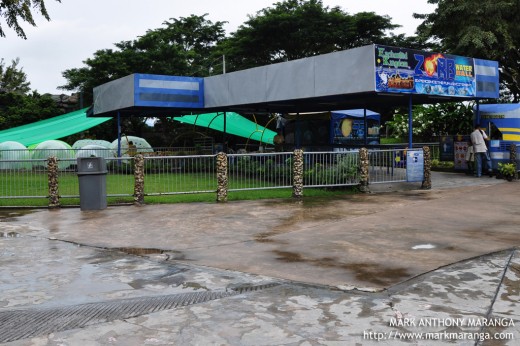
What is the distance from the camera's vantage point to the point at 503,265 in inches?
246

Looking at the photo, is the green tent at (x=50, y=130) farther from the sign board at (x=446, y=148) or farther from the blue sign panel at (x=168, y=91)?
the sign board at (x=446, y=148)

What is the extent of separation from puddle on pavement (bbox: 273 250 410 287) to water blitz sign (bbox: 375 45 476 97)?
8.84 m

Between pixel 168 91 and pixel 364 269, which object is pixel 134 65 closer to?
pixel 168 91

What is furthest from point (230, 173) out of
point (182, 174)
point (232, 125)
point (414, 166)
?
point (232, 125)

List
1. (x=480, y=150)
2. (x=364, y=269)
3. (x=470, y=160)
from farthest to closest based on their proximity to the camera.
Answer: (x=470, y=160), (x=480, y=150), (x=364, y=269)

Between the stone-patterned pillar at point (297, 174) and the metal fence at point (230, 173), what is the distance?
0.25m

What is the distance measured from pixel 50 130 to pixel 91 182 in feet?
58.7

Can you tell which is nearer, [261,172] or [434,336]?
[434,336]

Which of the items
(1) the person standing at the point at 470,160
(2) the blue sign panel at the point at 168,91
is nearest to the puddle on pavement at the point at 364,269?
(1) the person standing at the point at 470,160

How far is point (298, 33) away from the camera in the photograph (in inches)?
1437

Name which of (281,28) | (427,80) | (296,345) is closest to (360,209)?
(427,80)

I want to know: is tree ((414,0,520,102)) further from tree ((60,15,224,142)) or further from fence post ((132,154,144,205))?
fence post ((132,154,144,205))

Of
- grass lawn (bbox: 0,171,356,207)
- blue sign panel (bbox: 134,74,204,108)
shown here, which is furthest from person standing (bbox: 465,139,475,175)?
blue sign panel (bbox: 134,74,204,108)

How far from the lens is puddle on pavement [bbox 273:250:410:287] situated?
5668 mm
